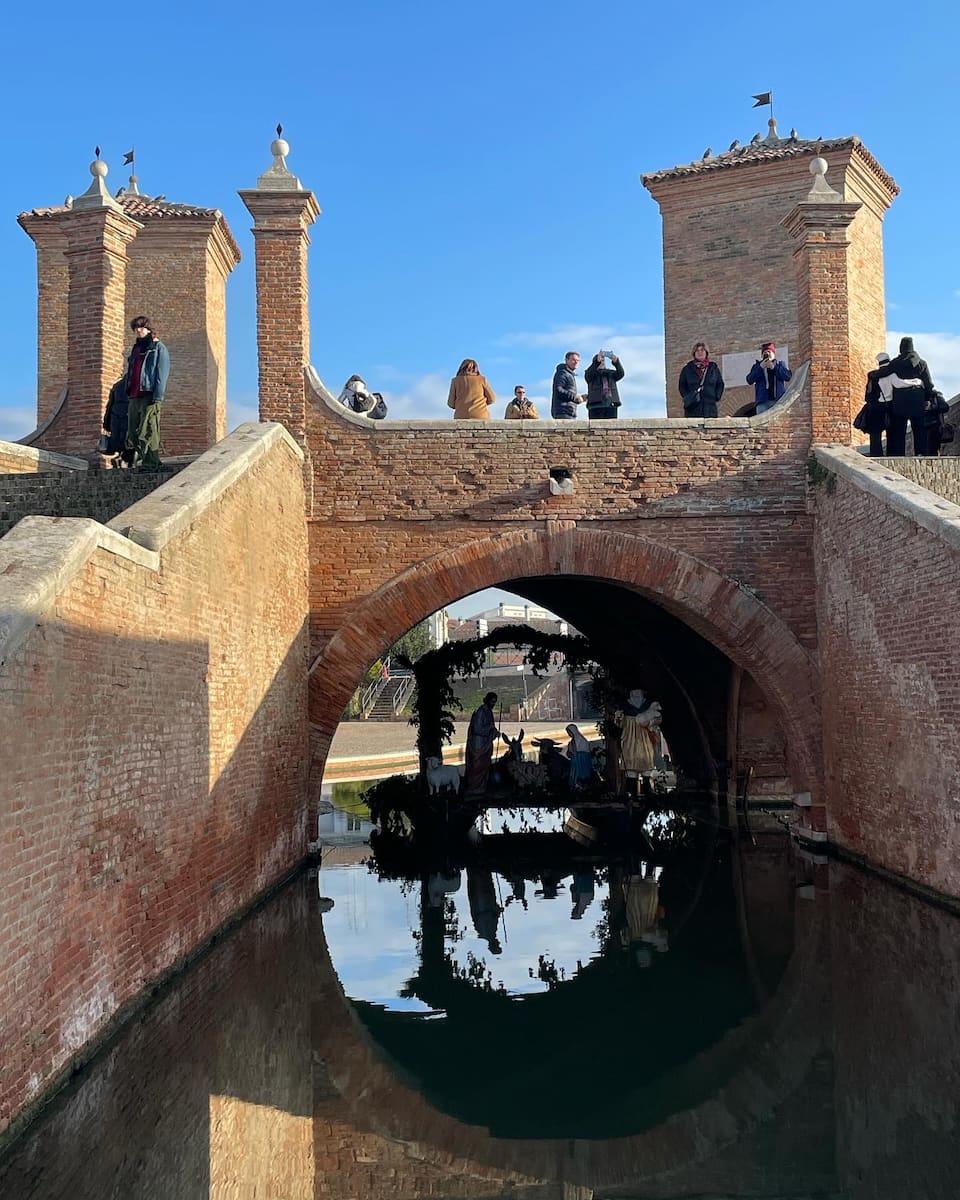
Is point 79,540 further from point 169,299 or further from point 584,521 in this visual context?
point 169,299

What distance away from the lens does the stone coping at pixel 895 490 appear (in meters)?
9.30

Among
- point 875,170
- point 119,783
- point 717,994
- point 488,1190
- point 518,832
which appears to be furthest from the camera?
point 875,170

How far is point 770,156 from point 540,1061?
17.8 m

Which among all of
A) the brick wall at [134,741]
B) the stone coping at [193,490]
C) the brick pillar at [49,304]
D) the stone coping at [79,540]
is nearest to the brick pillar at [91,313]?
the stone coping at [193,490]

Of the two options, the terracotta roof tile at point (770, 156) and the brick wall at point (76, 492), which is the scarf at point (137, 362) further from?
the terracotta roof tile at point (770, 156)

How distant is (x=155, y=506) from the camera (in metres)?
8.04

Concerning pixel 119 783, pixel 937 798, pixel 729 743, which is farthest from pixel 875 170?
pixel 119 783

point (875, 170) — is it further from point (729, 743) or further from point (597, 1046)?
point (597, 1046)

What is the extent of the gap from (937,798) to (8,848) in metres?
7.20

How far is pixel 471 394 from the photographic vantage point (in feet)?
46.8

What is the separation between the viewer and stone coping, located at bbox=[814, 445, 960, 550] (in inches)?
366

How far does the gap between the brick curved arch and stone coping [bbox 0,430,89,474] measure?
328 cm

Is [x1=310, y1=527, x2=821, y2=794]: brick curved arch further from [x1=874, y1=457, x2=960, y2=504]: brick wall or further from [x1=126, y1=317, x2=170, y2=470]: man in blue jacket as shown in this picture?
[x1=126, y1=317, x2=170, y2=470]: man in blue jacket

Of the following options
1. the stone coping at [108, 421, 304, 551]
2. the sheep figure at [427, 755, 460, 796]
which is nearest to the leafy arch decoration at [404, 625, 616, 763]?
the sheep figure at [427, 755, 460, 796]
